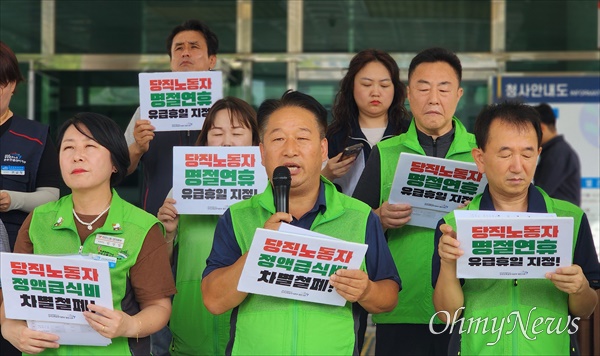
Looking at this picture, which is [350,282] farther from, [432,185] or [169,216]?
[169,216]

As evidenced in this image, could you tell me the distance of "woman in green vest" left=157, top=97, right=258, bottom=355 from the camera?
3996 mm

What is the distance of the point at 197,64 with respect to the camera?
16.3ft

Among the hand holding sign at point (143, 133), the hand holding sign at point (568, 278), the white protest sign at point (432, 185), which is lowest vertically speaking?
the hand holding sign at point (568, 278)

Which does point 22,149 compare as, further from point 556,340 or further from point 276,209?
point 556,340

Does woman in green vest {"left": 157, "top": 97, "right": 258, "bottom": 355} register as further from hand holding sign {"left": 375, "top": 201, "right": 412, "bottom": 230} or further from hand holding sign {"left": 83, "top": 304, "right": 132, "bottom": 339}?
hand holding sign {"left": 83, "top": 304, "right": 132, "bottom": 339}

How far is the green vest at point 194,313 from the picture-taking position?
13.1 feet

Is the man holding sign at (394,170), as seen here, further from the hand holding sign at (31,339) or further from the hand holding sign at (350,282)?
the hand holding sign at (31,339)

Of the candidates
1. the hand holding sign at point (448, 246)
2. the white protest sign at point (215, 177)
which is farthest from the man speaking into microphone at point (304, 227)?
the white protest sign at point (215, 177)

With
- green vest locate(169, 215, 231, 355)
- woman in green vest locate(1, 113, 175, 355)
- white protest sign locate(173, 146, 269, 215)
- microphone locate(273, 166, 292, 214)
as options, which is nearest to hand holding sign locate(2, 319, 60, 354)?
woman in green vest locate(1, 113, 175, 355)

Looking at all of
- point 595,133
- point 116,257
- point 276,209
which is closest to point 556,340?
point 276,209

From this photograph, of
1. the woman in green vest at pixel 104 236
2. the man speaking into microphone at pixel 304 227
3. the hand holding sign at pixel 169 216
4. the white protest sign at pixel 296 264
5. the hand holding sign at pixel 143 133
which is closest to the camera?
the white protest sign at pixel 296 264

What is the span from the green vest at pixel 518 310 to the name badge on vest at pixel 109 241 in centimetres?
118

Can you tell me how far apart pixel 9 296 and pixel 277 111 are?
1117 mm

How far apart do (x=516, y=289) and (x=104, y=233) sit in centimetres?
150
